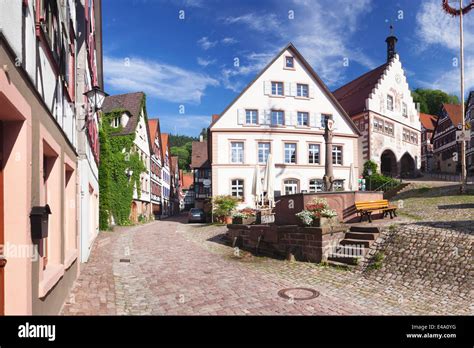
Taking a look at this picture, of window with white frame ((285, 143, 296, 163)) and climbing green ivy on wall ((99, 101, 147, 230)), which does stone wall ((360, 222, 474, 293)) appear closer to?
window with white frame ((285, 143, 296, 163))

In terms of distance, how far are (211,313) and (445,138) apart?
54.5 metres

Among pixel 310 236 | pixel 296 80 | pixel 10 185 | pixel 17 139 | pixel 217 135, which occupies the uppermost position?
pixel 296 80

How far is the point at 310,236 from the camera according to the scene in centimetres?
1097

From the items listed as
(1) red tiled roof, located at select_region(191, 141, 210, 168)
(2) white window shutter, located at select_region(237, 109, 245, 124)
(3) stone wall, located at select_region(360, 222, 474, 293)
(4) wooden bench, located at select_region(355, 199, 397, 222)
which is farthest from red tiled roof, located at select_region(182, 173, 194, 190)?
(3) stone wall, located at select_region(360, 222, 474, 293)

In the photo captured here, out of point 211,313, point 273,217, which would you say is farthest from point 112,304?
point 273,217

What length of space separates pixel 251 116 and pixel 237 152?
3025mm

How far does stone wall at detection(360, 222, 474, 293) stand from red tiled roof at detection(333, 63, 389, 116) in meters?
29.5

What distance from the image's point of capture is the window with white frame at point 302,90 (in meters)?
29.7

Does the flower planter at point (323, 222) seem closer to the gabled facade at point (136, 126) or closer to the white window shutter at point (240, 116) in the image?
the white window shutter at point (240, 116)

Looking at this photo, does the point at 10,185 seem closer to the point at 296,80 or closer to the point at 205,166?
the point at 296,80

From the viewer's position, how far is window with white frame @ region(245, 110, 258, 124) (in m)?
28.7

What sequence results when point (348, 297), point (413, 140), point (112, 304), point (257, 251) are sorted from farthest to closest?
point (413, 140), point (257, 251), point (348, 297), point (112, 304)

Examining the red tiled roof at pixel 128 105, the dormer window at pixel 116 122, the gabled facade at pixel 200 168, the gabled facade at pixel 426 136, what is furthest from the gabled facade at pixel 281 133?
the gabled facade at pixel 426 136

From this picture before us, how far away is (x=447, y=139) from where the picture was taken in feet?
166
